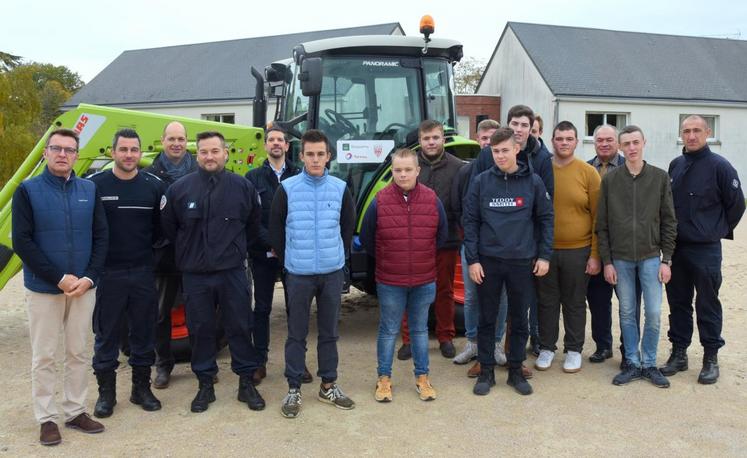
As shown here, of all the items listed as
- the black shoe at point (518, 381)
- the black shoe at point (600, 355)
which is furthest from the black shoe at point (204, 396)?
the black shoe at point (600, 355)

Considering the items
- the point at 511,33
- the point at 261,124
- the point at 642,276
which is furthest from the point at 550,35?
the point at 642,276

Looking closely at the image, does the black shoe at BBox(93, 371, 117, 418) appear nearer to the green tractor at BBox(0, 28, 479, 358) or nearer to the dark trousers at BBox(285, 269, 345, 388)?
the dark trousers at BBox(285, 269, 345, 388)

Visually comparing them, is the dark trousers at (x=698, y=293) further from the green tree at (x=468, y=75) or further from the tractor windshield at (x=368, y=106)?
the green tree at (x=468, y=75)

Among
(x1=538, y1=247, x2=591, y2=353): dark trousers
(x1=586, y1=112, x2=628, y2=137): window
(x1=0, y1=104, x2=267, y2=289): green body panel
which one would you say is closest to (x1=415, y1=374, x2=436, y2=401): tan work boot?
(x1=538, y1=247, x2=591, y2=353): dark trousers

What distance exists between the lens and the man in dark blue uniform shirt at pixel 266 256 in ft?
14.7

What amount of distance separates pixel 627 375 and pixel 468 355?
115 cm

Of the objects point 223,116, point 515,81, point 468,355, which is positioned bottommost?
point 468,355

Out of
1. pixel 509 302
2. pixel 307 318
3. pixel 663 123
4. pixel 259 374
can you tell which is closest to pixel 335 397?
pixel 307 318

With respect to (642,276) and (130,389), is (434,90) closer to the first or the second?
(642,276)

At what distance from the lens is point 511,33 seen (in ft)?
76.5

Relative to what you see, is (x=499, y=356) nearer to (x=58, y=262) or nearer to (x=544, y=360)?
(x=544, y=360)

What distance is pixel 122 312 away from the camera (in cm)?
401

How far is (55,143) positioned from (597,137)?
152 inches

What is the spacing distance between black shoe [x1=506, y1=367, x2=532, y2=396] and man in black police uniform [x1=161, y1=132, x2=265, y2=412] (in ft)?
5.59
